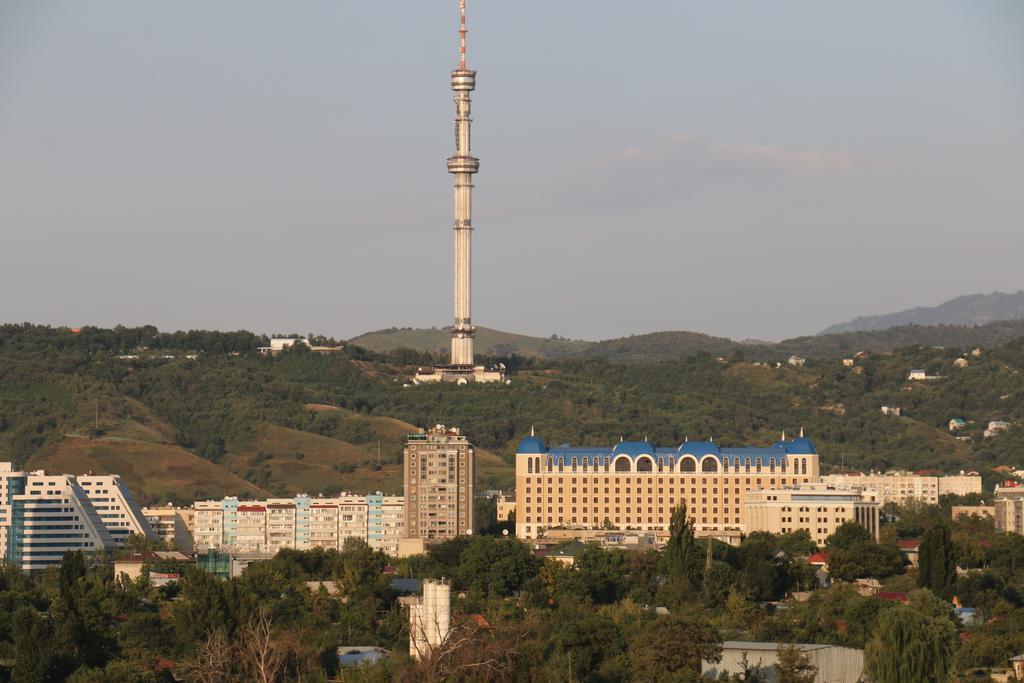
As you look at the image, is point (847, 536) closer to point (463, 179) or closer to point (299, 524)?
point (299, 524)

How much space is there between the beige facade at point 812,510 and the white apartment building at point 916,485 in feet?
72.5

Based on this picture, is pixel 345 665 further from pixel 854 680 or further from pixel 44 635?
pixel 854 680

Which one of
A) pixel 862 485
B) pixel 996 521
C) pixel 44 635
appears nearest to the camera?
pixel 44 635

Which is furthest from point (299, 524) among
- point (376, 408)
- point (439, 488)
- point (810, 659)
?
point (810, 659)

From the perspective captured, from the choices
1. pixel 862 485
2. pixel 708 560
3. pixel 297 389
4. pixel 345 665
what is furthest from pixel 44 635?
pixel 297 389

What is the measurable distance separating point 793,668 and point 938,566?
1035 inches

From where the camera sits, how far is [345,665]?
66.1 m

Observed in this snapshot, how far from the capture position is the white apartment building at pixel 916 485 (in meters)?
142

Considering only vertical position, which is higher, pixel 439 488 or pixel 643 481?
pixel 643 481

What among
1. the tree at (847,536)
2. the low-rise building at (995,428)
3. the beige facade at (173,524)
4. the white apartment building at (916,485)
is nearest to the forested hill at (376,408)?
the low-rise building at (995,428)

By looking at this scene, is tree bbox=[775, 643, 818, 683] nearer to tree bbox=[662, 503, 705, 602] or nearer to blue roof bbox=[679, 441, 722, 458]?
tree bbox=[662, 503, 705, 602]

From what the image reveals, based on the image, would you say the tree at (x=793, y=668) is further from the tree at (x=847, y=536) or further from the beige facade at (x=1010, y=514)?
the beige facade at (x=1010, y=514)

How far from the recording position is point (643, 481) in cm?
12581

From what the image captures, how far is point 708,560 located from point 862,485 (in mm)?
47224
